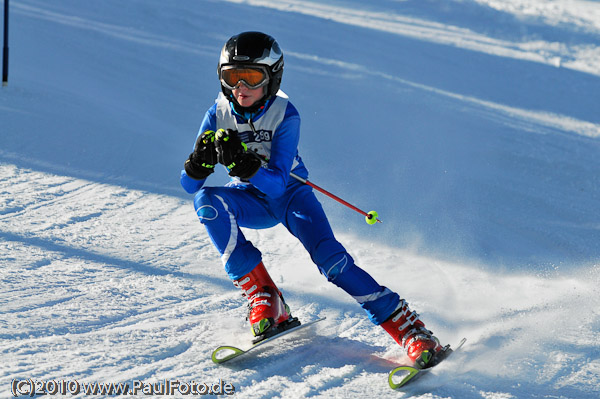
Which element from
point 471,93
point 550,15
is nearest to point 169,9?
point 471,93

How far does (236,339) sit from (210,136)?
113 cm

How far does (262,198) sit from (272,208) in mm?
85

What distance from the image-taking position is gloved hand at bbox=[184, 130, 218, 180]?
10.9 ft

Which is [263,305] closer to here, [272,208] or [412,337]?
[272,208]

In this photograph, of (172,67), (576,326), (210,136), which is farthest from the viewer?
(172,67)

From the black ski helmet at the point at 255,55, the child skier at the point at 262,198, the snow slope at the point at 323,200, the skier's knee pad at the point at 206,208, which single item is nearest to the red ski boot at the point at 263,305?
the child skier at the point at 262,198

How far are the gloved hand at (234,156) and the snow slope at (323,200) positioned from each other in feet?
3.21

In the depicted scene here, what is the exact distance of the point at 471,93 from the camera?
981 cm

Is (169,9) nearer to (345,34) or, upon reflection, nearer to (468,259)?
(345,34)

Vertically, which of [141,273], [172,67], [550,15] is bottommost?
[141,273]

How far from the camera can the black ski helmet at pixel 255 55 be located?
3469 millimetres

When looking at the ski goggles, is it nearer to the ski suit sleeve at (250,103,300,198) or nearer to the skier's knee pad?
the ski suit sleeve at (250,103,300,198)

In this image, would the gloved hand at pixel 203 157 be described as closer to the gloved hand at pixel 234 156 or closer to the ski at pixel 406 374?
the gloved hand at pixel 234 156

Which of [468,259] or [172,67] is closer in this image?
[468,259]
